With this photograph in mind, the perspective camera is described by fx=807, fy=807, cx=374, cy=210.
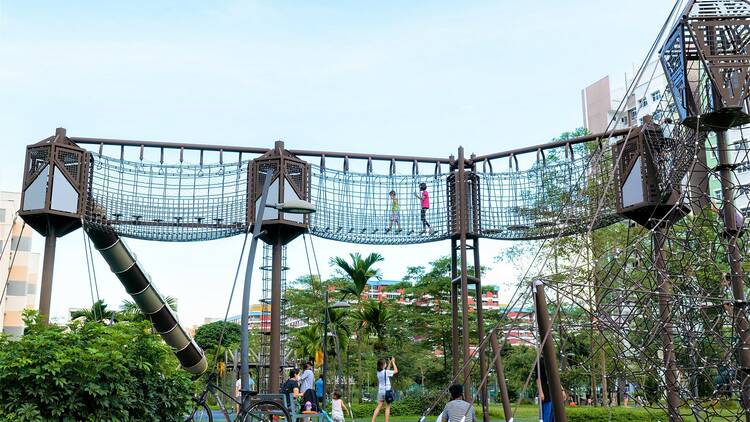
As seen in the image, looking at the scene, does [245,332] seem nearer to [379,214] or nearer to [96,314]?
[379,214]

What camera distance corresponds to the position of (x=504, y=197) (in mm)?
18984

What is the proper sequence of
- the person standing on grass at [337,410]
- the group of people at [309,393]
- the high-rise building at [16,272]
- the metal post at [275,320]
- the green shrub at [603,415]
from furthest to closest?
the high-rise building at [16,272]
the green shrub at [603,415]
the person standing on grass at [337,410]
the metal post at [275,320]
the group of people at [309,393]

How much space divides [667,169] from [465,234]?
22.6 ft

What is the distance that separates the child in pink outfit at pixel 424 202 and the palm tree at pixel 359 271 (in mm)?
23547

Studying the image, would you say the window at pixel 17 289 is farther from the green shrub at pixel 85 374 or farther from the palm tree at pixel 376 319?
the green shrub at pixel 85 374

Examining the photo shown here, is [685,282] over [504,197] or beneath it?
beneath

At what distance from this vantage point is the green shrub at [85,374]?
33.0 ft

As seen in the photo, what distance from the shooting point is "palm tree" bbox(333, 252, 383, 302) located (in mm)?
42500

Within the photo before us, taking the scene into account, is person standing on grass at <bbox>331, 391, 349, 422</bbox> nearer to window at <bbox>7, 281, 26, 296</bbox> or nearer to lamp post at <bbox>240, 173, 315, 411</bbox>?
lamp post at <bbox>240, 173, 315, 411</bbox>

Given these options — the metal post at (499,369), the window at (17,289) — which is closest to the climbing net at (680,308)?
the metal post at (499,369)

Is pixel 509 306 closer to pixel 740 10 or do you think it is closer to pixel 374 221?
pixel 740 10

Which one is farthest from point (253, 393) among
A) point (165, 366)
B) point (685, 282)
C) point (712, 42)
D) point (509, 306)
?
point (712, 42)

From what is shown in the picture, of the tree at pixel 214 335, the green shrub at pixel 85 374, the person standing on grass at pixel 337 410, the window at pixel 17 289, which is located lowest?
the person standing on grass at pixel 337 410

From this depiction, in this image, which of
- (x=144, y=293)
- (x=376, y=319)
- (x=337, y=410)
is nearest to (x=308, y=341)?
(x=376, y=319)
